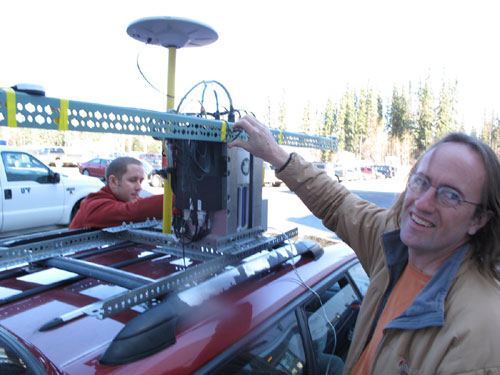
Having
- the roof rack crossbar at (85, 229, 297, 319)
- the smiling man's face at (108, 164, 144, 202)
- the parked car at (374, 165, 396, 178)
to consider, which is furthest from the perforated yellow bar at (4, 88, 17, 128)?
the parked car at (374, 165, 396, 178)

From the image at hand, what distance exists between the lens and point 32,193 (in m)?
7.50

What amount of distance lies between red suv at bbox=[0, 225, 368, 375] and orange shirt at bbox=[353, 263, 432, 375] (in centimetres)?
35

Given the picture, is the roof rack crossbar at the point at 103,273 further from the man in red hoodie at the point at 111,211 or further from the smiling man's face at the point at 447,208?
the smiling man's face at the point at 447,208

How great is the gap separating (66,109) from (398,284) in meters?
1.47

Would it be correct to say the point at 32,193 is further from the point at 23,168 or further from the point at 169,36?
the point at 169,36

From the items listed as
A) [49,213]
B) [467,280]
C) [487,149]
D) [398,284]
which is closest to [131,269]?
[398,284]

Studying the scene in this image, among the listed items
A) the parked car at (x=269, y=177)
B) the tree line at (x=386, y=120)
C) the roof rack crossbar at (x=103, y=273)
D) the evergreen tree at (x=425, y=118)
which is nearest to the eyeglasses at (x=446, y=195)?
the roof rack crossbar at (x=103, y=273)

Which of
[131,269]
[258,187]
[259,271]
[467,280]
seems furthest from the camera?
[258,187]

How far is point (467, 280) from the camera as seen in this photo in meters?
1.37

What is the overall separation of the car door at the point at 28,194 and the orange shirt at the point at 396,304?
24.3 feet

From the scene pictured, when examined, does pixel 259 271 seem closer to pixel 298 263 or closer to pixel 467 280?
pixel 298 263

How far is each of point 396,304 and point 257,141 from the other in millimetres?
936

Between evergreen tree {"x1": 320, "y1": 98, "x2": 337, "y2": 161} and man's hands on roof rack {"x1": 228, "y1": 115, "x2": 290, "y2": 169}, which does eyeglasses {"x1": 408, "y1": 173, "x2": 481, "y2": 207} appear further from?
evergreen tree {"x1": 320, "y1": 98, "x2": 337, "y2": 161}

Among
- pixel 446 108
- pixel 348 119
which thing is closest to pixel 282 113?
pixel 348 119
